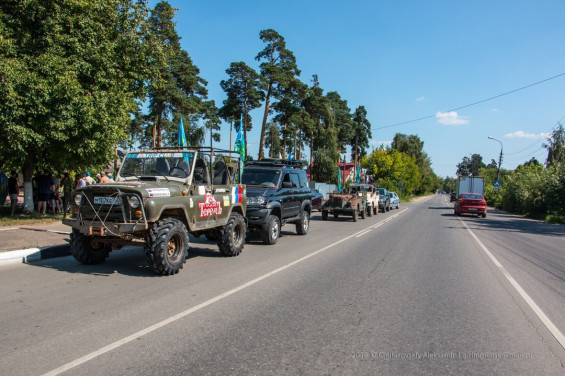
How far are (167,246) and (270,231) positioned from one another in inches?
187

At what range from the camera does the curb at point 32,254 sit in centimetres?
844

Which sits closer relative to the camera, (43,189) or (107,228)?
(107,228)

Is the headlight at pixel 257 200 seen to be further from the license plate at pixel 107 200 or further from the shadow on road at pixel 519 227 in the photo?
the shadow on road at pixel 519 227

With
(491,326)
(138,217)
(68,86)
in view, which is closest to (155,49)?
(68,86)

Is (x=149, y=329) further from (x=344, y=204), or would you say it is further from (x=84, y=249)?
(x=344, y=204)

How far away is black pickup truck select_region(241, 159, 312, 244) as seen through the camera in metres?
11.7

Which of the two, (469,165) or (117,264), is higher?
(469,165)

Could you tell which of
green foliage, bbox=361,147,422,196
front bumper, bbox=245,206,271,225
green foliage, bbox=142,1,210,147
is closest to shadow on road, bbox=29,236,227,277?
front bumper, bbox=245,206,271,225

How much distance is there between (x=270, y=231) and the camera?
1184 cm

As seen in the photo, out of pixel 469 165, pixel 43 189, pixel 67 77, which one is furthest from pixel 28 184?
pixel 469 165

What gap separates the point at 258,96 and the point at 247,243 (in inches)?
1143

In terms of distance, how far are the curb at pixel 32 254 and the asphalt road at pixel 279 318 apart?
1.60 ft

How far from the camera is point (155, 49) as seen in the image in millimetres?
16188

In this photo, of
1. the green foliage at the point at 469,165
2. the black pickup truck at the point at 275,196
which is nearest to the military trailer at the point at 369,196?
the black pickup truck at the point at 275,196
